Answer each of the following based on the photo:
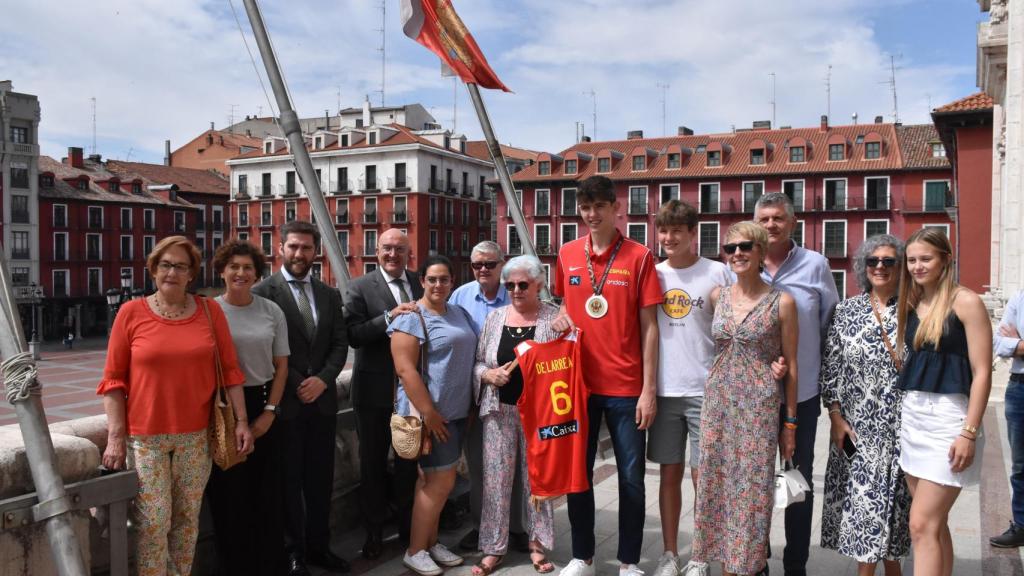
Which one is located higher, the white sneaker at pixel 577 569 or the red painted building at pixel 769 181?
the red painted building at pixel 769 181

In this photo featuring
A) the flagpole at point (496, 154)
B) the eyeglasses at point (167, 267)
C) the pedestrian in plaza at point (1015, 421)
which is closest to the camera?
the eyeglasses at point (167, 267)

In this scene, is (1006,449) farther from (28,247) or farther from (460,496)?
(28,247)

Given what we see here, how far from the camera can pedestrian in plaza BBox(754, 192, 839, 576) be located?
12.8 feet

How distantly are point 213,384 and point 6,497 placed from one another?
0.89m

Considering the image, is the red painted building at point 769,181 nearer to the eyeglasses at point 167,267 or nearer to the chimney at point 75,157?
the chimney at point 75,157

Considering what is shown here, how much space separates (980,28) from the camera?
13.8 m

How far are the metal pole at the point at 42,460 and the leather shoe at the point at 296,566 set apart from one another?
1.35 m

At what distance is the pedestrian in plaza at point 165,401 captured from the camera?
3354 mm

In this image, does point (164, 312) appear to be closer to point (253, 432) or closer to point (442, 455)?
point (253, 432)

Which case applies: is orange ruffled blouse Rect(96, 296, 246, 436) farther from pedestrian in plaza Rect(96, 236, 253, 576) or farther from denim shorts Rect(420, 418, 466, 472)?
denim shorts Rect(420, 418, 466, 472)

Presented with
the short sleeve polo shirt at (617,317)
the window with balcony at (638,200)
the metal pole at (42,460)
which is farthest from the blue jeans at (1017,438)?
the window with balcony at (638,200)

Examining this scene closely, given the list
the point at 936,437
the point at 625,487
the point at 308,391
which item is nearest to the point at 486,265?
the point at 308,391

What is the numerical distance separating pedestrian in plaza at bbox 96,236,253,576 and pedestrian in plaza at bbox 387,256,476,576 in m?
0.99

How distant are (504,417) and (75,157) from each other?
58.0 metres
